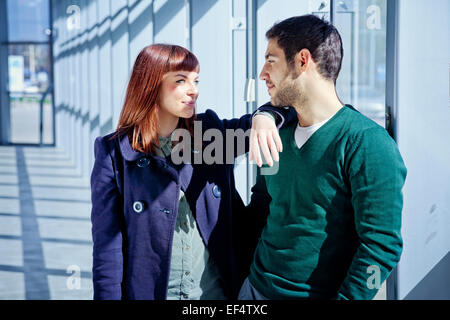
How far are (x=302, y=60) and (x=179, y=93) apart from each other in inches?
18.4

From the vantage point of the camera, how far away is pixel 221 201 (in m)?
1.89

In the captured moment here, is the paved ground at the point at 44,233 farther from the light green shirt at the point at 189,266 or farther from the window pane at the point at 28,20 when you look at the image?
the window pane at the point at 28,20

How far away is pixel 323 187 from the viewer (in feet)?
4.83

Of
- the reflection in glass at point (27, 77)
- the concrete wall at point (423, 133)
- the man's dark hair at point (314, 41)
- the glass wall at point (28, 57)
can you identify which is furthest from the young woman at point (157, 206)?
the reflection in glass at point (27, 77)

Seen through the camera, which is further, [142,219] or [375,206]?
[142,219]

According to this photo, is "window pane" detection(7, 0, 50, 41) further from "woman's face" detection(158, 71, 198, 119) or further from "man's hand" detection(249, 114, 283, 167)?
"man's hand" detection(249, 114, 283, 167)

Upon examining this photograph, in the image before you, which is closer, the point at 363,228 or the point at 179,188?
the point at 363,228

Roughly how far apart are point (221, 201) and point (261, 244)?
235 millimetres

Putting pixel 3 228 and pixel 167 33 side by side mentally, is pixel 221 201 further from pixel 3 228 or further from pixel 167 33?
pixel 3 228

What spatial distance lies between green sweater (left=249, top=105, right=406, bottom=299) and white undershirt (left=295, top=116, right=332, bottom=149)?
0.07 ft

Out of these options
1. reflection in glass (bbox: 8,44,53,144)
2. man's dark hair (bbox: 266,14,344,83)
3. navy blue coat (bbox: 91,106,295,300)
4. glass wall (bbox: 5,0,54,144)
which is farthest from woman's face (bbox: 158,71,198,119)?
reflection in glass (bbox: 8,44,53,144)

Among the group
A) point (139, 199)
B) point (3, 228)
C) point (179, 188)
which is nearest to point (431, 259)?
point (179, 188)

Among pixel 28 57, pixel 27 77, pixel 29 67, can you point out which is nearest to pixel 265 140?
pixel 29 67

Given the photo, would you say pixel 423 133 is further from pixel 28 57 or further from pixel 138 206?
pixel 28 57
